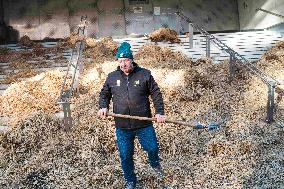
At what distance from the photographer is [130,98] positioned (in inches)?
238

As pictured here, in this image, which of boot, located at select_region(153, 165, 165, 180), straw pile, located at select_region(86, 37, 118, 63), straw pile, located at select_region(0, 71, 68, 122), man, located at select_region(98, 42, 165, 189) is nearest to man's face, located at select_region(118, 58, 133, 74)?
man, located at select_region(98, 42, 165, 189)

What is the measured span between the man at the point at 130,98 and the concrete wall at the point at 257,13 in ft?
33.3

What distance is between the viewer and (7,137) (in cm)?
824

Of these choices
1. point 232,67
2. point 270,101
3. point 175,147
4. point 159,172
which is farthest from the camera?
point 232,67

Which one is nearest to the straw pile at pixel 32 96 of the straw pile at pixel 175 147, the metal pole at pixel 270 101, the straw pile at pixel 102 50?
the straw pile at pixel 175 147

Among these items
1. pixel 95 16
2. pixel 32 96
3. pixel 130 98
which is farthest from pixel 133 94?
pixel 95 16

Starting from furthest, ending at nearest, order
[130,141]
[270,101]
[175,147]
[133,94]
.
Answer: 1. [270,101]
2. [175,147]
3. [130,141]
4. [133,94]

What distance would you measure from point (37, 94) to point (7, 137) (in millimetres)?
1801

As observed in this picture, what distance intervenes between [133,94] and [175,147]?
7.11ft

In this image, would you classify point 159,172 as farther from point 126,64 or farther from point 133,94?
point 126,64

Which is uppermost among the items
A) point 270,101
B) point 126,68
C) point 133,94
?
point 126,68

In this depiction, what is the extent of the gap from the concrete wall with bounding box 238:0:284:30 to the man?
10.2 meters

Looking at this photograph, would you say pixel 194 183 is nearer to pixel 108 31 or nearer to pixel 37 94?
pixel 37 94

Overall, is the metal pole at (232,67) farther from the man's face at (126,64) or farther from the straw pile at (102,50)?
the man's face at (126,64)
